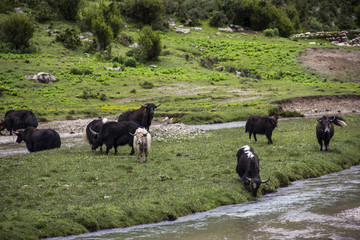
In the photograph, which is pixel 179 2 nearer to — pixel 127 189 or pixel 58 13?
pixel 58 13

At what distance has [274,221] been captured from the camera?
13.9 m

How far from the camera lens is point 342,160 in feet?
74.7

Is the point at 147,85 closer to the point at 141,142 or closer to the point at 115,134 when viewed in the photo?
the point at 115,134

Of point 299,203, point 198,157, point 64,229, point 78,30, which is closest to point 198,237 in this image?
point 64,229

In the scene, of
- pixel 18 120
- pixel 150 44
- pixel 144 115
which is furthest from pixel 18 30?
pixel 144 115

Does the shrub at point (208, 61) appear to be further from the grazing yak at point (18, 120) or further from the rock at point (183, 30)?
the grazing yak at point (18, 120)

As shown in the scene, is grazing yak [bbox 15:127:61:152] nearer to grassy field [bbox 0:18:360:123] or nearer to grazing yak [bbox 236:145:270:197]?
grazing yak [bbox 236:145:270:197]

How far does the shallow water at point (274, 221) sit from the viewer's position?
500 inches

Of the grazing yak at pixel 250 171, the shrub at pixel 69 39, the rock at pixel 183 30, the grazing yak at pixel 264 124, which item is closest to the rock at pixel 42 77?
the shrub at pixel 69 39

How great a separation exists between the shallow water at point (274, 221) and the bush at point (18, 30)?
184 feet

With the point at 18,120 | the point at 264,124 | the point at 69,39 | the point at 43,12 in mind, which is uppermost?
the point at 43,12

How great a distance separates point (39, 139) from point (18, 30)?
142ft

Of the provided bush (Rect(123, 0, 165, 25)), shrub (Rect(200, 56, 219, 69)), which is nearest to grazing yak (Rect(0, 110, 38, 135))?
shrub (Rect(200, 56, 219, 69))

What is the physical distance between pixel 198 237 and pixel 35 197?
19.1 feet
